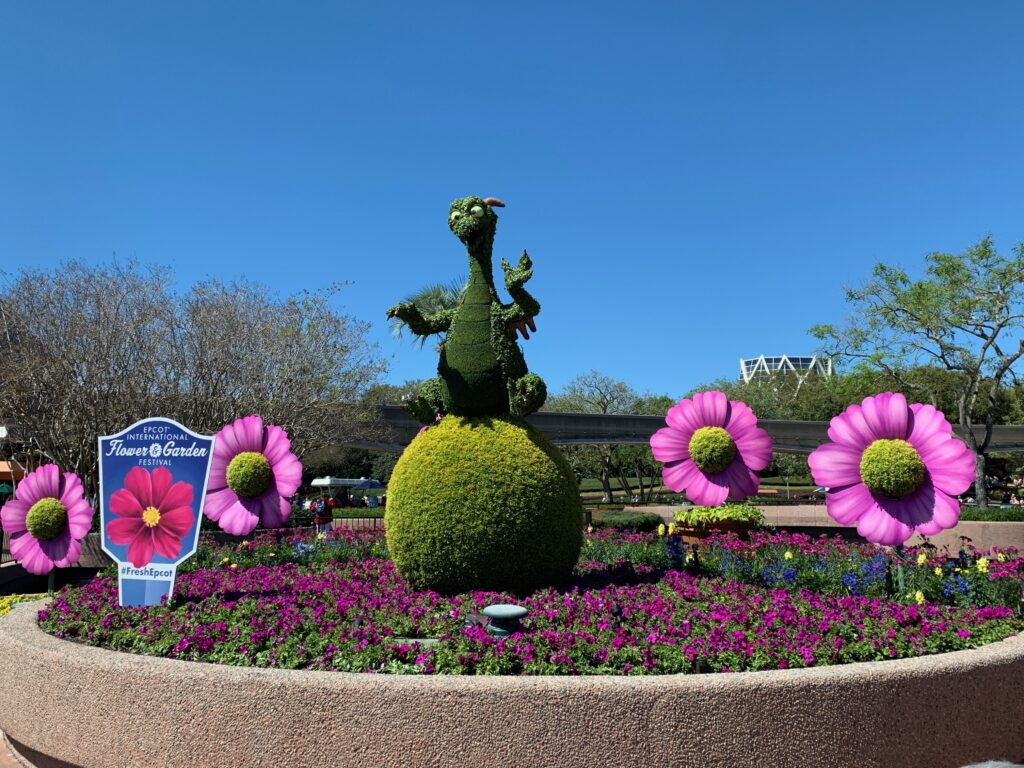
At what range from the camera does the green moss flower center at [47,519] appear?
8.82 meters

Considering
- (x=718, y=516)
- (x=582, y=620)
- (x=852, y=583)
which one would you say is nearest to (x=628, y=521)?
(x=718, y=516)

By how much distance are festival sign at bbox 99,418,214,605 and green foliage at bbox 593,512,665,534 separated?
1346 cm

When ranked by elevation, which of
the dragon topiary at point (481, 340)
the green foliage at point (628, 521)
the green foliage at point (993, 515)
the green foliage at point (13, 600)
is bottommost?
the green foliage at point (993, 515)

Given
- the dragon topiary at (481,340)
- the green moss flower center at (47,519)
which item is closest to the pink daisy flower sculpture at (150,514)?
the dragon topiary at (481,340)

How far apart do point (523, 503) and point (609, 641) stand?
72.4 inches

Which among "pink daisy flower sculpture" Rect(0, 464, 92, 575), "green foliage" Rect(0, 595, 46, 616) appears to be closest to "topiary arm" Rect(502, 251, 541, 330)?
"pink daisy flower sculpture" Rect(0, 464, 92, 575)

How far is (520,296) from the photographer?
23.7 ft

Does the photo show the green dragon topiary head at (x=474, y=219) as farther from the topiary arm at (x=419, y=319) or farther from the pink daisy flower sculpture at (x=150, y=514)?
the pink daisy flower sculpture at (x=150, y=514)

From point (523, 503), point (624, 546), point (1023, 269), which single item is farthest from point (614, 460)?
point (523, 503)

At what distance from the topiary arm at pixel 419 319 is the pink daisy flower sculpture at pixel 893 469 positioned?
362 cm

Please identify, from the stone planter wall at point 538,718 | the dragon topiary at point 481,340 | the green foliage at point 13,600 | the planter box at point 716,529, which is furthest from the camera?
the planter box at point 716,529

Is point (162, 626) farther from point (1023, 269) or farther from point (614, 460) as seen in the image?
point (614, 460)

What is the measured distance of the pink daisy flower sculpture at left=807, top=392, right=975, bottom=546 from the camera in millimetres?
6645

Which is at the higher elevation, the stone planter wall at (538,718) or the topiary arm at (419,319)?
the topiary arm at (419,319)
